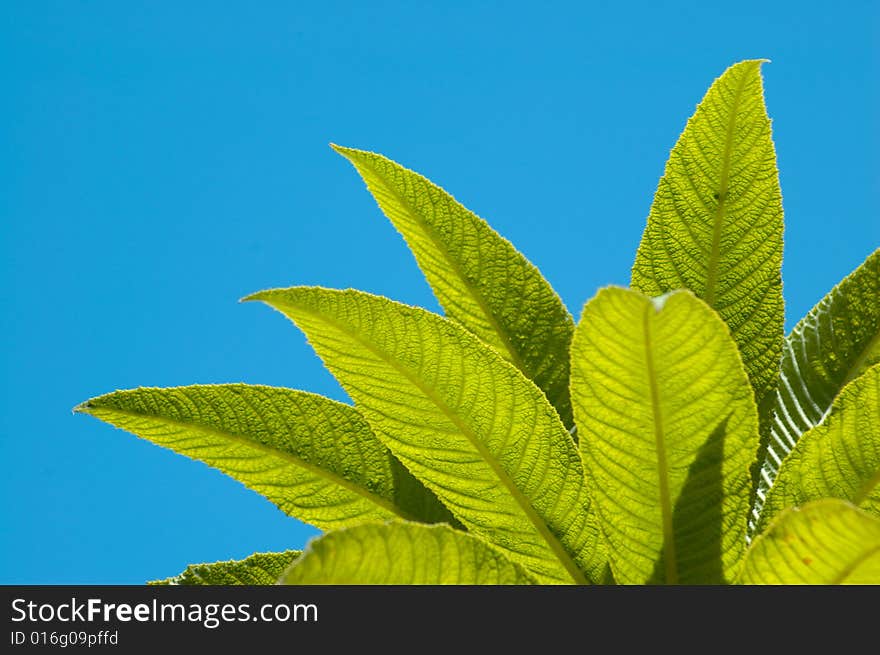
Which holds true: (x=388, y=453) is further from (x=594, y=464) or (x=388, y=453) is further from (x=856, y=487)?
(x=856, y=487)

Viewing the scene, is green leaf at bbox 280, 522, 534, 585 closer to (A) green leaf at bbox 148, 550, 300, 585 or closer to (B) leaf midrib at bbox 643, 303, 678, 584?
(B) leaf midrib at bbox 643, 303, 678, 584

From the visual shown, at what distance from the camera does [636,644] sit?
121 centimetres

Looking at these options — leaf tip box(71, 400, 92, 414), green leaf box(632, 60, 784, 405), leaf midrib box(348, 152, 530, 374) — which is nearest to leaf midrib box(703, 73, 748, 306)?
green leaf box(632, 60, 784, 405)

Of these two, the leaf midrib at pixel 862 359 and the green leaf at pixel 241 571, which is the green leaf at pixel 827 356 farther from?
the green leaf at pixel 241 571

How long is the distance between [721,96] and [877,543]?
1031 millimetres

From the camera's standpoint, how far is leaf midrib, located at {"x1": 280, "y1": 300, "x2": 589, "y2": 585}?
148 cm

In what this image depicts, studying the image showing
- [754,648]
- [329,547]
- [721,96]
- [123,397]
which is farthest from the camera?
[721,96]

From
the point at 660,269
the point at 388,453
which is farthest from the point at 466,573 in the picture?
the point at 660,269

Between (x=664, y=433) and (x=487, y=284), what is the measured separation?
69 centimetres

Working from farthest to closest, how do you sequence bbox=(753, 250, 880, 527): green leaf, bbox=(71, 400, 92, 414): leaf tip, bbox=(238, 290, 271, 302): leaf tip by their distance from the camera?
bbox=(753, 250, 880, 527): green leaf, bbox=(71, 400, 92, 414): leaf tip, bbox=(238, 290, 271, 302): leaf tip

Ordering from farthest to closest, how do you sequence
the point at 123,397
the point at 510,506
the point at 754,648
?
the point at 123,397 < the point at 510,506 < the point at 754,648

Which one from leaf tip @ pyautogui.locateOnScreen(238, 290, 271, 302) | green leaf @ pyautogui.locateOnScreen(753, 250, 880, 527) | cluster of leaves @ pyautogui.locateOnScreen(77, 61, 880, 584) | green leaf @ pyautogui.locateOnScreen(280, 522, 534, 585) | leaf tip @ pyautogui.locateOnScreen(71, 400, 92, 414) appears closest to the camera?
green leaf @ pyautogui.locateOnScreen(280, 522, 534, 585)

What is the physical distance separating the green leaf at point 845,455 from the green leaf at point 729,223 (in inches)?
11.8

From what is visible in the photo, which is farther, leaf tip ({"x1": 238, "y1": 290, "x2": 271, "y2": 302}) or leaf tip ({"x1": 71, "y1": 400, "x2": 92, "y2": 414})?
leaf tip ({"x1": 71, "y1": 400, "x2": 92, "y2": 414})
